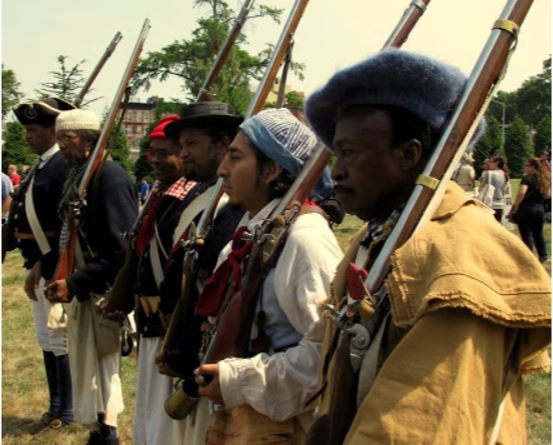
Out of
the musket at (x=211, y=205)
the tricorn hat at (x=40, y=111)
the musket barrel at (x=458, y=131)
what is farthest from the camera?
the tricorn hat at (x=40, y=111)

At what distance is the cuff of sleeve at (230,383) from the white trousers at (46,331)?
3.32m

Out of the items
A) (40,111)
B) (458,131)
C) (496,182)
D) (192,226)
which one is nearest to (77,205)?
(40,111)

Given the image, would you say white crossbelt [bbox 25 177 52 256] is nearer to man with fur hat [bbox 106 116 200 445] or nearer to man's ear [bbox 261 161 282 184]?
man with fur hat [bbox 106 116 200 445]

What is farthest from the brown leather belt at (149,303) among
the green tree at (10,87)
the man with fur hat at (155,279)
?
the green tree at (10,87)

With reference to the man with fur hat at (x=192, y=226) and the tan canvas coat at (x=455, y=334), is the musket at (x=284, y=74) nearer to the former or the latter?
the man with fur hat at (x=192, y=226)

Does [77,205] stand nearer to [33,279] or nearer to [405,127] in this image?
[33,279]

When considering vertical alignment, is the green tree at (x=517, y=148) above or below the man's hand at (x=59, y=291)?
above

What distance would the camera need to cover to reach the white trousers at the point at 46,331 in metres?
5.61

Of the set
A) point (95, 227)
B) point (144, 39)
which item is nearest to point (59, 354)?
point (95, 227)

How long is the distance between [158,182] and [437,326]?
3337mm

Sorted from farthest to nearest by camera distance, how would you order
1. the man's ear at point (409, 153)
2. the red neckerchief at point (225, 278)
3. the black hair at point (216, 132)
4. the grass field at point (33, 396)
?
the grass field at point (33, 396) → the black hair at point (216, 132) → the red neckerchief at point (225, 278) → the man's ear at point (409, 153)

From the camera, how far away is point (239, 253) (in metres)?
2.84

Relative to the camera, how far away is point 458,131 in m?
1.77

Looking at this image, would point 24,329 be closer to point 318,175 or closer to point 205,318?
point 205,318
